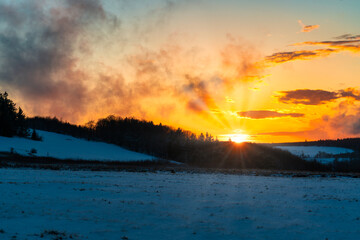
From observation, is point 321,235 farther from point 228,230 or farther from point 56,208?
point 56,208

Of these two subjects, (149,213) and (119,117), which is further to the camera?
(119,117)

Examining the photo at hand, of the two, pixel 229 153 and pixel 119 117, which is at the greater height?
pixel 119 117

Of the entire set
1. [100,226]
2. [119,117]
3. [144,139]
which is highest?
[119,117]

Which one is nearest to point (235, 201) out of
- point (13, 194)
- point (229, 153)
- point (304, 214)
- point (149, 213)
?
point (304, 214)

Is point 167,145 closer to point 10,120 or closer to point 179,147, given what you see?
point 179,147

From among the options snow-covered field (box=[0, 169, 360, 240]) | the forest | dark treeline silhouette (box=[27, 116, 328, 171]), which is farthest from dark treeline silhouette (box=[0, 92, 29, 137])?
snow-covered field (box=[0, 169, 360, 240])

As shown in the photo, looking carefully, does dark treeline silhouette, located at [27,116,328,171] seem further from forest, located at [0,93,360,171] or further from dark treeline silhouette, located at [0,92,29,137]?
dark treeline silhouette, located at [0,92,29,137]

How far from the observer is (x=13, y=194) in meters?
23.7

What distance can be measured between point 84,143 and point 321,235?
136 metres

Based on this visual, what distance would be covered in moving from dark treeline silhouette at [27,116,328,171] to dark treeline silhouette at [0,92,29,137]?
178 ft

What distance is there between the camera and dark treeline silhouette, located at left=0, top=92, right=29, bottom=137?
105625 millimetres

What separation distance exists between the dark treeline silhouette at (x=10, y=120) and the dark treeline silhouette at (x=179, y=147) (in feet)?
178

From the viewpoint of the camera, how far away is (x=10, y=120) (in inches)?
4230

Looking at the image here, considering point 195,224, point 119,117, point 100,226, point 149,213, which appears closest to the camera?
point 100,226
